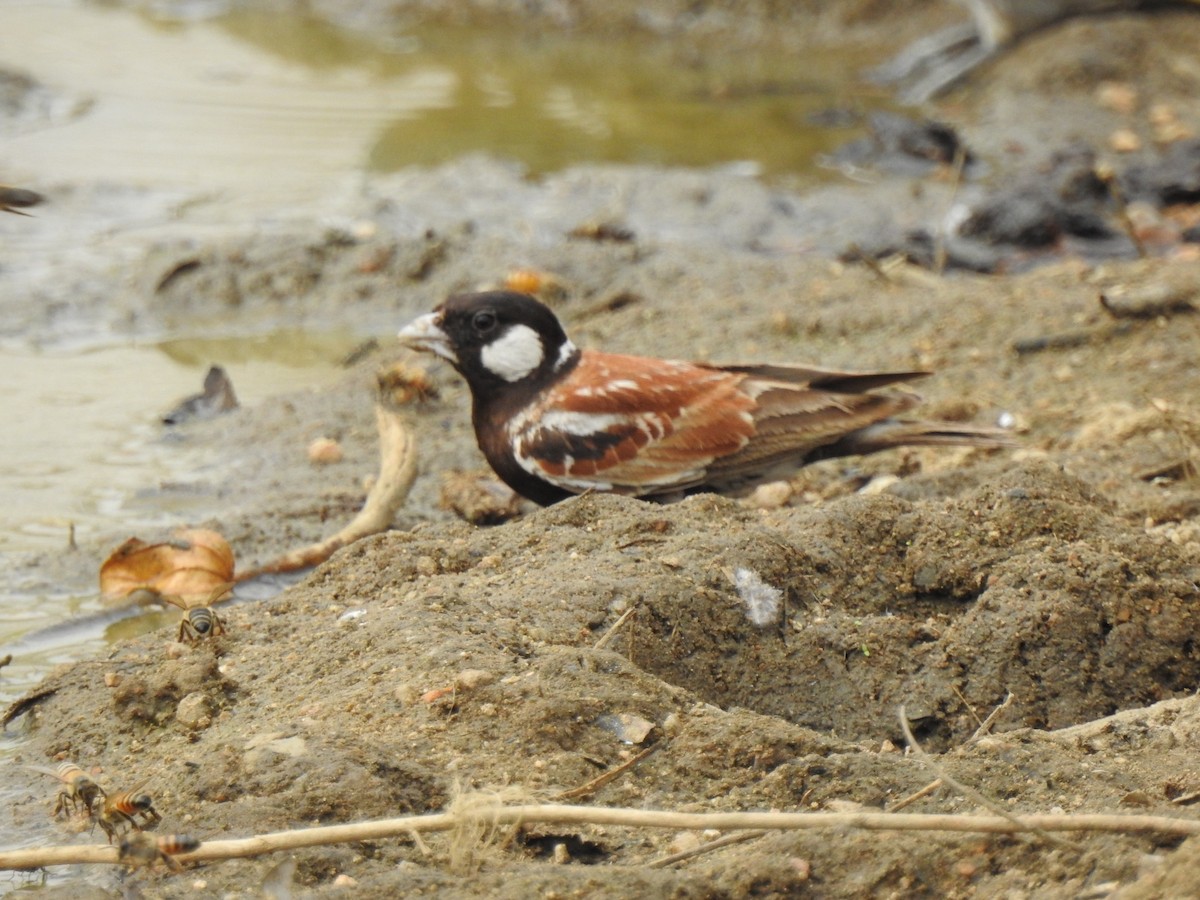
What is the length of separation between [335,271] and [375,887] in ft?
19.4

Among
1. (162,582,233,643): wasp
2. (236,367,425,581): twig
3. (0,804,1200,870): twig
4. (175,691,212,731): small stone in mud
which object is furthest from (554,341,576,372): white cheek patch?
(0,804,1200,870): twig

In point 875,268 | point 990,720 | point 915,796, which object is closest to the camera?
point 915,796

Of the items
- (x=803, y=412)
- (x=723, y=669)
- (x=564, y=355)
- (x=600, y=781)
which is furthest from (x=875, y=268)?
(x=600, y=781)

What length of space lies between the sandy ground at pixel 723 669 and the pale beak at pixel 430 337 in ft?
1.90

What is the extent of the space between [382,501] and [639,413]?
0.92m

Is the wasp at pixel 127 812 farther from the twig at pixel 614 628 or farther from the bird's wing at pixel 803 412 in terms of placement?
the bird's wing at pixel 803 412

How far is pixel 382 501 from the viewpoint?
5.26 meters

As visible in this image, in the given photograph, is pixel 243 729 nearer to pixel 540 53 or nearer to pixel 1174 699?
pixel 1174 699

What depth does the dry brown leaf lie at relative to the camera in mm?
4840

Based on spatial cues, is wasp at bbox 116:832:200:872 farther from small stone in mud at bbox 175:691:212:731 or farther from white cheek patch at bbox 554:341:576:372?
white cheek patch at bbox 554:341:576:372

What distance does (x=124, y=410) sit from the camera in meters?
6.68

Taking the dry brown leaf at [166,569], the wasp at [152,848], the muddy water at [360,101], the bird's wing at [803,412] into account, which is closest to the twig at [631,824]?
the wasp at [152,848]

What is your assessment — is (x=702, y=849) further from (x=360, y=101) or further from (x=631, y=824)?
(x=360, y=101)

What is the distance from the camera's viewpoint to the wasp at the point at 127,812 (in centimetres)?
283
